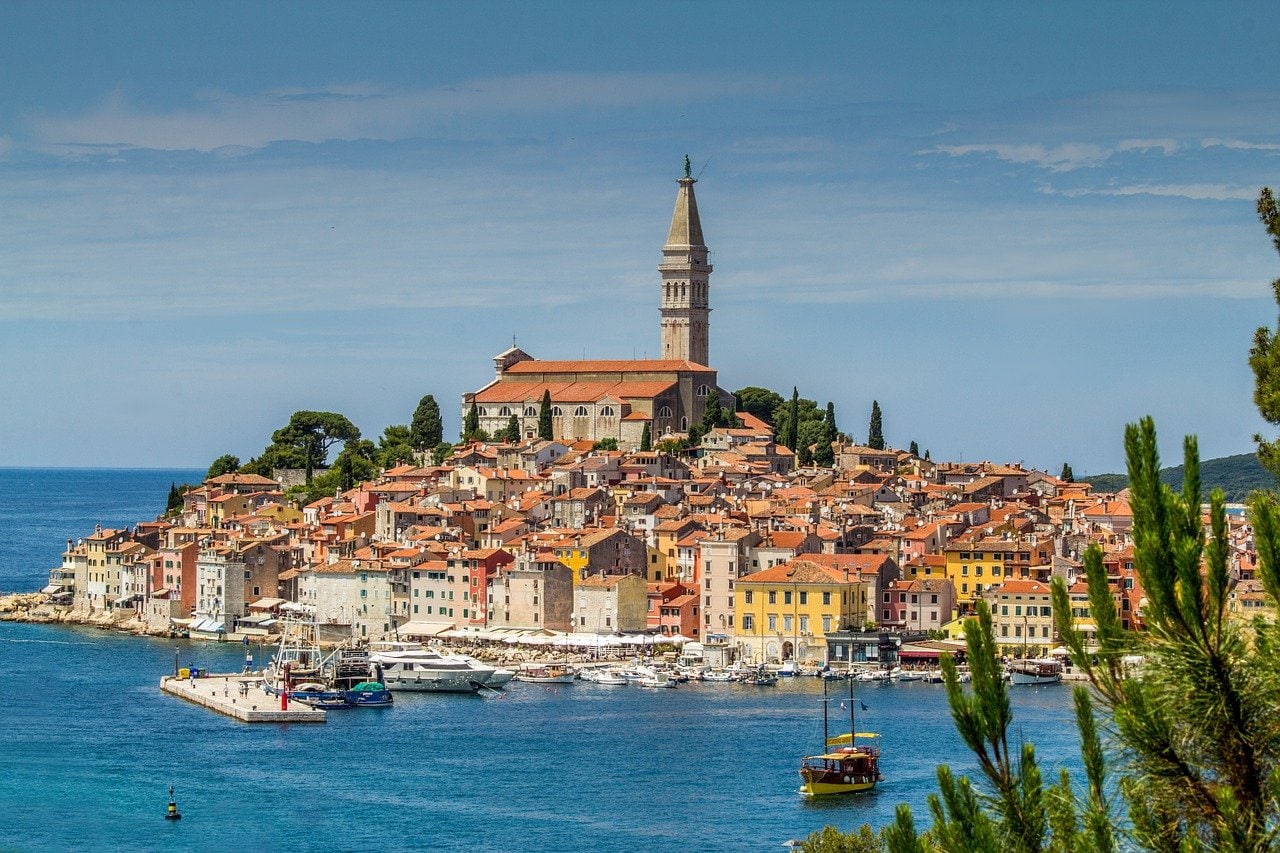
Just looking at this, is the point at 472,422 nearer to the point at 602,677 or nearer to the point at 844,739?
the point at 602,677

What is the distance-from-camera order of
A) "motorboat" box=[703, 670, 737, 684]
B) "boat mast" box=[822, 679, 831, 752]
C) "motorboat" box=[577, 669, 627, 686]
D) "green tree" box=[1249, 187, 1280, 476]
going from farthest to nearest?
1. "motorboat" box=[703, 670, 737, 684]
2. "motorboat" box=[577, 669, 627, 686]
3. "boat mast" box=[822, 679, 831, 752]
4. "green tree" box=[1249, 187, 1280, 476]

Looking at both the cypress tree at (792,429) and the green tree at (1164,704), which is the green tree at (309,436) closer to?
the cypress tree at (792,429)

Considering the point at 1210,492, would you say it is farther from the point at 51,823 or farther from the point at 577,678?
the point at 577,678

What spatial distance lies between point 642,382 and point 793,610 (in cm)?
2268

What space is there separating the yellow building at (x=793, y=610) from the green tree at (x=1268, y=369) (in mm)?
28651

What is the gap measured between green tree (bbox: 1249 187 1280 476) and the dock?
2424cm

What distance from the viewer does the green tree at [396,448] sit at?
57.3m

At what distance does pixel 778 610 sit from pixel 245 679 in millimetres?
9384

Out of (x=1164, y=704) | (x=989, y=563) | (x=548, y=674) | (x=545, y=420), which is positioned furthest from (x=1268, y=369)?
(x=545, y=420)

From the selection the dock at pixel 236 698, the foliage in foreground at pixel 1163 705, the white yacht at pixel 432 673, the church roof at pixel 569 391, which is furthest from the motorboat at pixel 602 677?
the foliage in foreground at pixel 1163 705

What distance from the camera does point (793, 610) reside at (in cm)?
3653

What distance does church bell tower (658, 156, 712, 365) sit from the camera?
2504 inches

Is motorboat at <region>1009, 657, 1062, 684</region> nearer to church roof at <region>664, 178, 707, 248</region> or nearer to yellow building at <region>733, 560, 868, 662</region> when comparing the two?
yellow building at <region>733, 560, 868, 662</region>

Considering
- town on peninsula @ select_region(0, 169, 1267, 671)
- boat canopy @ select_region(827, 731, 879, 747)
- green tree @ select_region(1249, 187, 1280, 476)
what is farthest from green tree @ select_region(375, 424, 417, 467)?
green tree @ select_region(1249, 187, 1280, 476)
